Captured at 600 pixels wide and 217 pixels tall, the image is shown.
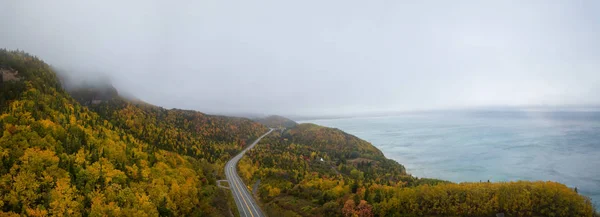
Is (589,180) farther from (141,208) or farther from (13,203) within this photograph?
(13,203)

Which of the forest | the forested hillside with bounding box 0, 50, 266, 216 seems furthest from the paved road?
the forested hillside with bounding box 0, 50, 266, 216

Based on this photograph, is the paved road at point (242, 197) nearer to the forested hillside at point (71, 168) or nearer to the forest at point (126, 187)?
the forest at point (126, 187)

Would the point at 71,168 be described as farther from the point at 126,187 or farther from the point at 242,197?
the point at 242,197

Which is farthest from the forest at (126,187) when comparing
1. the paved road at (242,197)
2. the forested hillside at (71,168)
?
the paved road at (242,197)

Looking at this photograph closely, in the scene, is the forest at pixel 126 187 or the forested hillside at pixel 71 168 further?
the forest at pixel 126 187

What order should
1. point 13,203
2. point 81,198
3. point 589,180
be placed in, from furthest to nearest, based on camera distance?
point 589,180 < point 81,198 < point 13,203

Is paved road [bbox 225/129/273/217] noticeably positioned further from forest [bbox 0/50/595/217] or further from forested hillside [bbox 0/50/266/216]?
forested hillside [bbox 0/50/266/216]

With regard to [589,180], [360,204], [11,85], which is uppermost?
[11,85]

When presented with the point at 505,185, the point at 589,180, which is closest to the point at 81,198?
the point at 505,185
